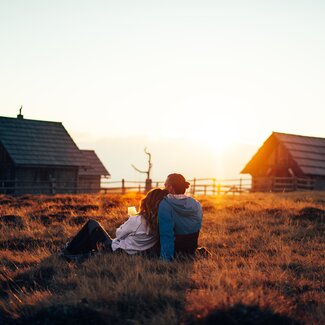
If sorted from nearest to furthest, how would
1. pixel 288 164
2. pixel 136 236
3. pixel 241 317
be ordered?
pixel 241 317 → pixel 136 236 → pixel 288 164

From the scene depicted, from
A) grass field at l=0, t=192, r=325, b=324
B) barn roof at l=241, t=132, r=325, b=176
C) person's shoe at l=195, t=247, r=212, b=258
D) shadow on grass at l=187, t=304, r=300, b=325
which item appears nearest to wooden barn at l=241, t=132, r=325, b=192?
barn roof at l=241, t=132, r=325, b=176

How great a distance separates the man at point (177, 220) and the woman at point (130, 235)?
0.14m

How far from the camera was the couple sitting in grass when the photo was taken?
7566mm

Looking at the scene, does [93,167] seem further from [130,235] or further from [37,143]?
[130,235]

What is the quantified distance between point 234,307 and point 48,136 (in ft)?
117

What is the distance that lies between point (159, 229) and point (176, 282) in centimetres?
155

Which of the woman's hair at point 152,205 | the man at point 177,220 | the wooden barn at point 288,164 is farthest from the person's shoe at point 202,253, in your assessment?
the wooden barn at point 288,164

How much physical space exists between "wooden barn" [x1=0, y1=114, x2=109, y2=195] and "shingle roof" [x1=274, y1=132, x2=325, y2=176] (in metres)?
14.3

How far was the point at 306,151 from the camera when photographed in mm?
38906

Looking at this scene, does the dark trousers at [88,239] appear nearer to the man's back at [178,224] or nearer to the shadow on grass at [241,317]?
the man's back at [178,224]

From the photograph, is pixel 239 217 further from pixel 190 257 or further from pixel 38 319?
pixel 38 319

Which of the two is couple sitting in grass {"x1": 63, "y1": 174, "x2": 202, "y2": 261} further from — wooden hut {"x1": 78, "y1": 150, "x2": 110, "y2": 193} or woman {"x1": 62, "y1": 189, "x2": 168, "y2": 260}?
wooden hut {"x1": 78, "y1": 150, "x2": 110, "y2": 193}

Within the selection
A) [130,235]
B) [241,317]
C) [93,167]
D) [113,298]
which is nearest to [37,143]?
[93,167]

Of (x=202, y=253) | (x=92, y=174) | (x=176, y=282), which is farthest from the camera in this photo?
(x=92, y=174)
